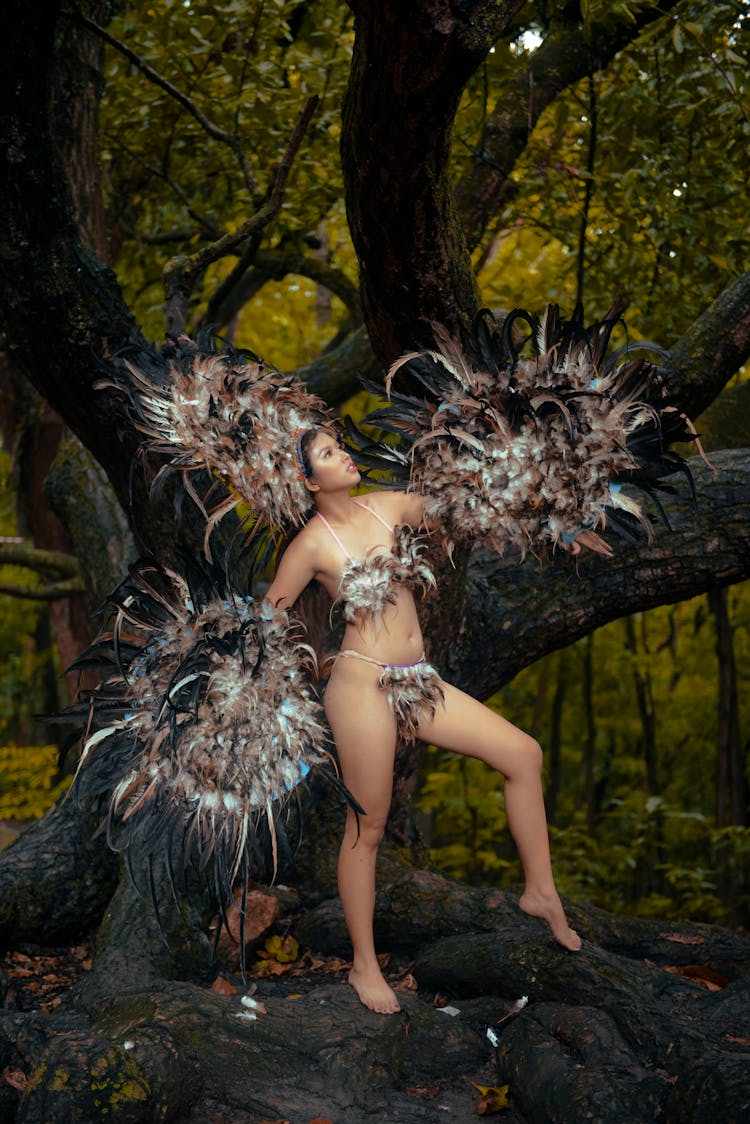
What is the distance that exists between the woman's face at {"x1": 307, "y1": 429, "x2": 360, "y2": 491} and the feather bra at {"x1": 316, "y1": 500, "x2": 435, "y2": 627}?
15cm

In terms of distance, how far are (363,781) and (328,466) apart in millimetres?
1108

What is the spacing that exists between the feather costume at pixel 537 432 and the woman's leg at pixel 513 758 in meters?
0.61

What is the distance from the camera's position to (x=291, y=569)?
11.4 feet

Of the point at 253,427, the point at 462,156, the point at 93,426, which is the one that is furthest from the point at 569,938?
the point at 462,156

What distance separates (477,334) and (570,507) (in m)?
0.69

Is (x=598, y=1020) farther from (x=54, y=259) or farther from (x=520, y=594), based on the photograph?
(x=54, y=259)

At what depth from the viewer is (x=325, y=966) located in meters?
4.40

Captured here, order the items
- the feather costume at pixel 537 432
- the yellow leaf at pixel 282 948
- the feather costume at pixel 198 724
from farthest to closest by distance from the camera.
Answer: the yellow leaf at pixel 282 948, the feather costume at pixel 537 432, the feather costume at pixel 198 724

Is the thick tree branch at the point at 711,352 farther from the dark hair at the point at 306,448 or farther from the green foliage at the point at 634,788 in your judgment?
the green foliage at the point at 634,788

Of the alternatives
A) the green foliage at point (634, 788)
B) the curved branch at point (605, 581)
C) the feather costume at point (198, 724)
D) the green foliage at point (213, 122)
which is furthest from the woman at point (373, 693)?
the green foliage at point (634, 788)

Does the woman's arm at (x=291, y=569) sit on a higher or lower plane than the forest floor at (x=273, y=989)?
higher

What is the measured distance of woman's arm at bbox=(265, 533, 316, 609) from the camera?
11.3 feet

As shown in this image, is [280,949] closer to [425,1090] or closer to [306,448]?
[425,1090]

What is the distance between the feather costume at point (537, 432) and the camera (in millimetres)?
3377
